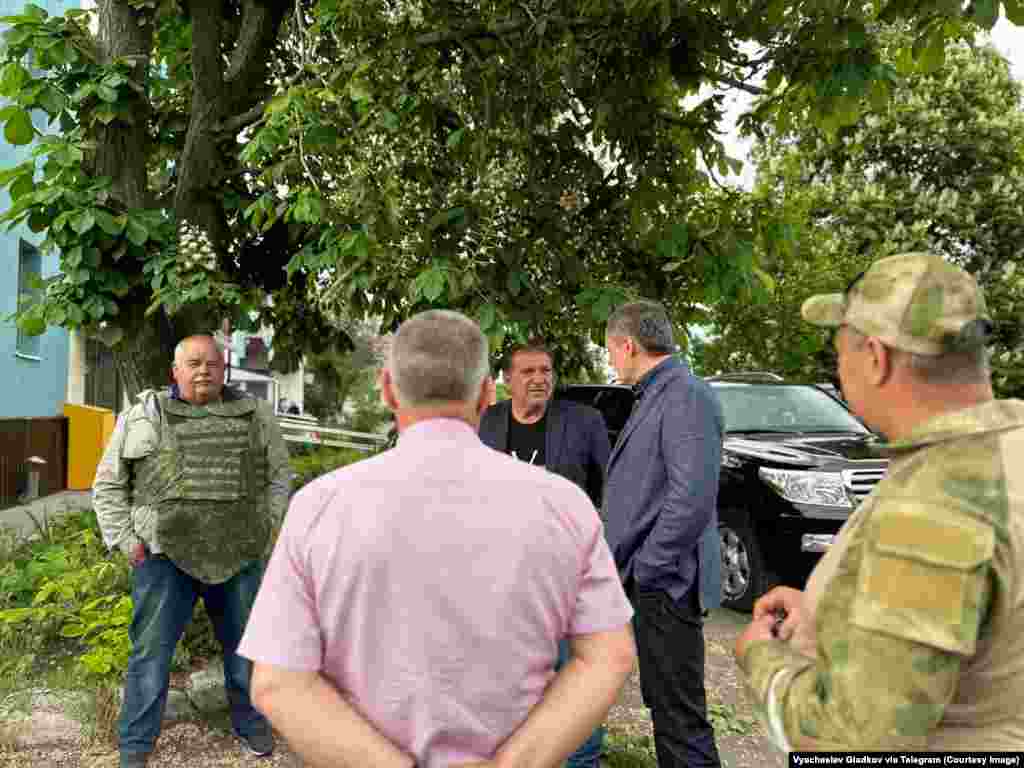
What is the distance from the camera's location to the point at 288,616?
66.5 inches

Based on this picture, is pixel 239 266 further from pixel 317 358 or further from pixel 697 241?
pixel 697 241

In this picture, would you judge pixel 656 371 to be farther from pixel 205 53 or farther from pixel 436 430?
pixel 205 53

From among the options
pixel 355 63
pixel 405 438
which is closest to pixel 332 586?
pixel 405 438

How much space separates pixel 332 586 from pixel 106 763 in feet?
11.5

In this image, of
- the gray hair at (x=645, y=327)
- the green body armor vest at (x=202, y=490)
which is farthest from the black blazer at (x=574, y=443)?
the green body armor vest at (x=202, y=490)

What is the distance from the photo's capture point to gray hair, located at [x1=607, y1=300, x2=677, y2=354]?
→ 12.0ft

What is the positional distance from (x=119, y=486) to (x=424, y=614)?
3.15 m

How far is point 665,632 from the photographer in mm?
3449

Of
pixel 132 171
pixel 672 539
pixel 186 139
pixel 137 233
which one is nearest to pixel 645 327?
pixel 672 539

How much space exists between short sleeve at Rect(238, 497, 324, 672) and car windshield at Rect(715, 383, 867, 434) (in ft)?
21.9

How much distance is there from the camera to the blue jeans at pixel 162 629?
13.6ft

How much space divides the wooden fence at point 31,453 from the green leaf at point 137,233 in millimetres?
7200

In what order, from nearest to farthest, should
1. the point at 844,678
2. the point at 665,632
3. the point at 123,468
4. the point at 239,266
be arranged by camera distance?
the point at 844,678, the point at 665,632, the point at 123,468, the point at 239,266

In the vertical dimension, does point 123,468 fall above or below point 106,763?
above
